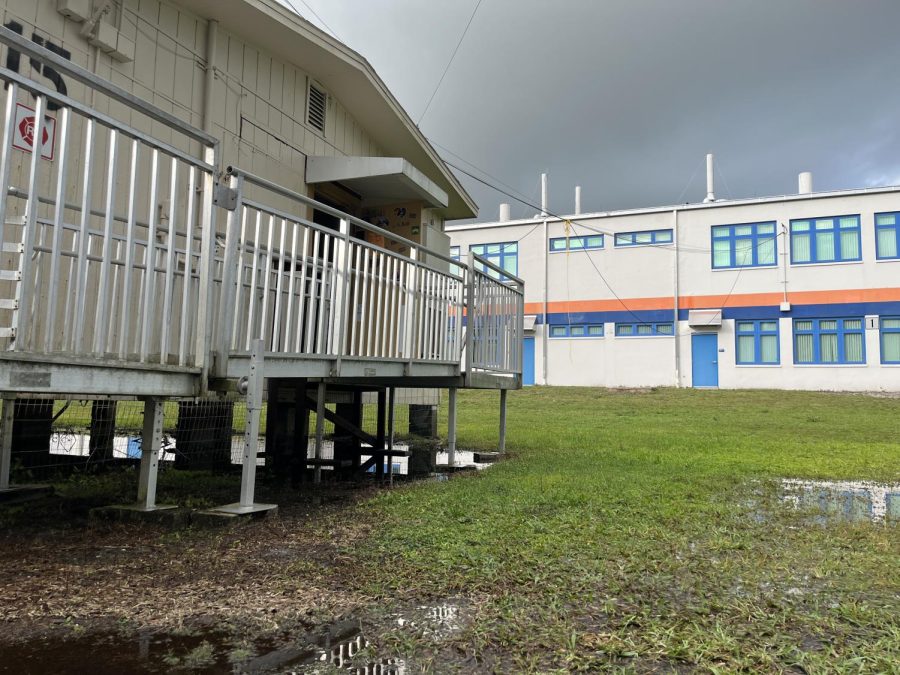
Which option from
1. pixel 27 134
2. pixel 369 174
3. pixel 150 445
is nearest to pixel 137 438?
pixel 369 174

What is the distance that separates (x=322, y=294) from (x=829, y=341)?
23539 mm

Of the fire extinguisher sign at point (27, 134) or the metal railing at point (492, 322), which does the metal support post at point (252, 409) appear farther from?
the metal railing at point (492, 322)

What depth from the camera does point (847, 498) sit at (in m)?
5.68

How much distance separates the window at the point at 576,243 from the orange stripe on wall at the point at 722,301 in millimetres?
2222

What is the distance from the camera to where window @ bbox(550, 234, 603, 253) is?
89.6ft

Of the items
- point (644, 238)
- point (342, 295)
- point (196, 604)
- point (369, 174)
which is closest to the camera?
point (196, 604)

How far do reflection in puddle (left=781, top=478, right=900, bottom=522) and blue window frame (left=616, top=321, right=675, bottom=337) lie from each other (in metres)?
19.7

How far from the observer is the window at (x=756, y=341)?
24406mm

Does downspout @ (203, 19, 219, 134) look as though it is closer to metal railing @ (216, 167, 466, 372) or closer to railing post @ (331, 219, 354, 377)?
metal railing @ (216, 167, 466, 372)

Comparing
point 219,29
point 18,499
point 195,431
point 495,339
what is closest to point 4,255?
point 18,499

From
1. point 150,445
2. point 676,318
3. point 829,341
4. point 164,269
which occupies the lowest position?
point 150,445

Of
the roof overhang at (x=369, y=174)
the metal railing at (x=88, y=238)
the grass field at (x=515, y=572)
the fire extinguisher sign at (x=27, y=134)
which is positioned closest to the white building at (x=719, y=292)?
the roof overhang at (x=369, y=174)

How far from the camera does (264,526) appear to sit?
13.7ft

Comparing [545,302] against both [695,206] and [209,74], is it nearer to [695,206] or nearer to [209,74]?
[695,206]
